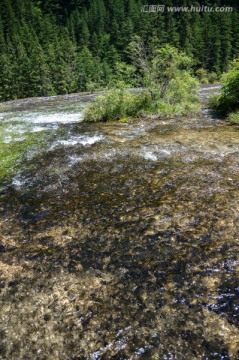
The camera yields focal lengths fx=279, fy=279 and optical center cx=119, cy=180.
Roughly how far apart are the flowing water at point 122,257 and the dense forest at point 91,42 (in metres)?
42.8

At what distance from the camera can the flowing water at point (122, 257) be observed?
374cm

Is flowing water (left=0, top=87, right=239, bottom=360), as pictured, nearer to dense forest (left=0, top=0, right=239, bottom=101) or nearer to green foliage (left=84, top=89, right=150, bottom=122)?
green foliage (left=84, top=89, right=150, bottom=122)

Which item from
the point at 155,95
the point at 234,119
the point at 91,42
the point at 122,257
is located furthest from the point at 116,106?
the point at 91,42

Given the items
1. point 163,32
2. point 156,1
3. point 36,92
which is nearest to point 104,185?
point 36,92

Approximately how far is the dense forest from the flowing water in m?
42.8

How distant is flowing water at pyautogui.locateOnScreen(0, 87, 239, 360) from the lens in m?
3.74

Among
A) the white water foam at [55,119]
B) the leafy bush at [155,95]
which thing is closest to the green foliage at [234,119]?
the leafy bush at [155,95]

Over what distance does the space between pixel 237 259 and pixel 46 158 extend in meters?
8.01

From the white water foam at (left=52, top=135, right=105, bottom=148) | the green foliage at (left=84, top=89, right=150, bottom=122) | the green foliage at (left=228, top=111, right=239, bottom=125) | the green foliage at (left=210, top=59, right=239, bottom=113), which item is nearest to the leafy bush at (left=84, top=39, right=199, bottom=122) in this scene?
the green foliage at (left=84, top=89, right=150, bottom=122)

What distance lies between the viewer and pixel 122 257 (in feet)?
16.9

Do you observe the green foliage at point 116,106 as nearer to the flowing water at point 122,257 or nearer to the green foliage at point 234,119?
the green foliage at point 234,119

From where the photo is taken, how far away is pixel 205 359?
3.39m

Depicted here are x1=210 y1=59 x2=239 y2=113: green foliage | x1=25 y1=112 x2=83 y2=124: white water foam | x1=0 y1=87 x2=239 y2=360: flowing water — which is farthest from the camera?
x1=25 y1=112 x2=83 y2=124: white water foam

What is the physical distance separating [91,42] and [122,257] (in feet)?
289
